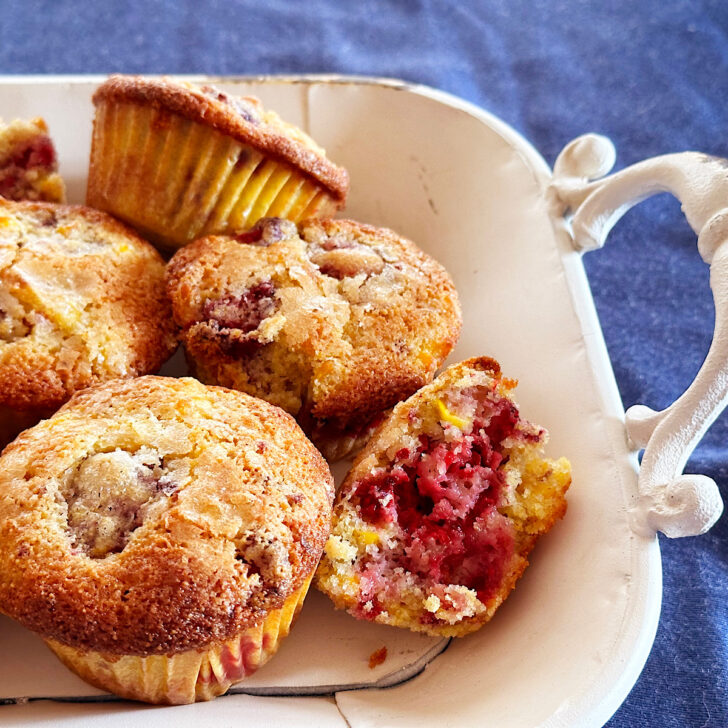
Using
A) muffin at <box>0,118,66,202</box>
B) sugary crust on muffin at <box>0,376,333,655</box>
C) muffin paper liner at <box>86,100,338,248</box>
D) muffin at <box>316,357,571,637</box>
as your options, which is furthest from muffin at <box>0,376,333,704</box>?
muffin at <box>0,118,66,202</box>

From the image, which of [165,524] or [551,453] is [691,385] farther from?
[165,524]

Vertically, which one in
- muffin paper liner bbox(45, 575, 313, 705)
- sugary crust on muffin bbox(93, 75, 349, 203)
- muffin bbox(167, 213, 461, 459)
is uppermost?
sugary crust on muffin bbox(93, 75, 349, 203)

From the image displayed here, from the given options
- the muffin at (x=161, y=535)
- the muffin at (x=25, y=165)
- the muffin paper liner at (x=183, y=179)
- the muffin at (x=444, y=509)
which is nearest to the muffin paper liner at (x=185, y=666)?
the muffin at (x=161, y=535)

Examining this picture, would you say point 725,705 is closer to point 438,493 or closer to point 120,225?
point 438,493

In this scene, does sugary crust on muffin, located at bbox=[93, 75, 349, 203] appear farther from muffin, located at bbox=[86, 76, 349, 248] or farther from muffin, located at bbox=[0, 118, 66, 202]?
muffin, located at bbox=[0, 118, 66, 202]

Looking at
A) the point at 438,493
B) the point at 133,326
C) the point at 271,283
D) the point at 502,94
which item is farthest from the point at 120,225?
the point at 502,94

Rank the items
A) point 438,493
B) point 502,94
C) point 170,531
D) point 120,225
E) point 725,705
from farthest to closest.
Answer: point 502,94, point 120,225, point 725,705, point 438,493, point 170,531

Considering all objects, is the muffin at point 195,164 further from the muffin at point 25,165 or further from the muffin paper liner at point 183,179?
the muffin at point 25,165
